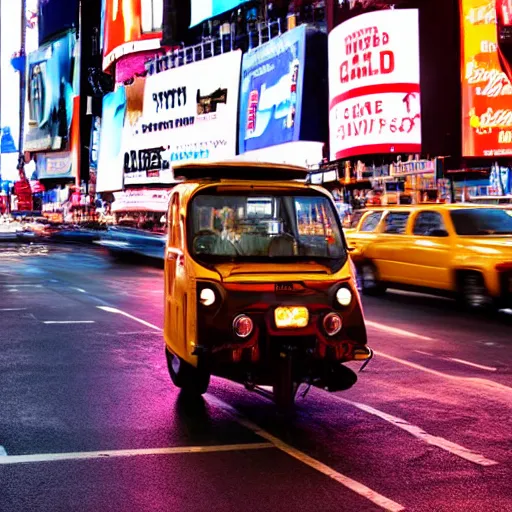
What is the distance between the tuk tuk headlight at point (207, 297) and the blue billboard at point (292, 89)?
39704mm

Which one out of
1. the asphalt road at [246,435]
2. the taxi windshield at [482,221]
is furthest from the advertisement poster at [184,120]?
the asphalt road at [246,435]

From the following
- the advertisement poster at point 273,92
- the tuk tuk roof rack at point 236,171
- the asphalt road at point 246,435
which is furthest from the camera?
the advertisement poster at point 273,92

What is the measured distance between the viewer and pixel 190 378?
768 centimetres

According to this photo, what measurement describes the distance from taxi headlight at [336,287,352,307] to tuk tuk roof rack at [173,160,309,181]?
1403mm

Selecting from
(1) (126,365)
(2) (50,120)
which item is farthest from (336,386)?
(2) (50,120)

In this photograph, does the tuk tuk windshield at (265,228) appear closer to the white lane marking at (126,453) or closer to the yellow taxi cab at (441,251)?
the white lane marking at (126,453)

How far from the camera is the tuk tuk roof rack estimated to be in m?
7.59

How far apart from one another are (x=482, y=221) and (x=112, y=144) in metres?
63.4

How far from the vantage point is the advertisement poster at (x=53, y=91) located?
4195 inches

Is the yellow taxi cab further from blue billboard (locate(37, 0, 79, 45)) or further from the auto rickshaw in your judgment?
blue billboard (locate(37, 0, 79, 45))

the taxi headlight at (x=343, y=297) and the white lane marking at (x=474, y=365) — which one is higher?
the taxi headlight at (x=343, y=297)

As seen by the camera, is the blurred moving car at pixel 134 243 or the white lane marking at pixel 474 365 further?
the blurred moving car at pixel 134 243

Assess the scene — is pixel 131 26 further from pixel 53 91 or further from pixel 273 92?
pixel 273 92

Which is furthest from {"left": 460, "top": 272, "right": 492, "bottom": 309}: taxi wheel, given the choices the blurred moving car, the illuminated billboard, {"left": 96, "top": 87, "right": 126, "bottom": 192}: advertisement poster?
the illuminated billboard
